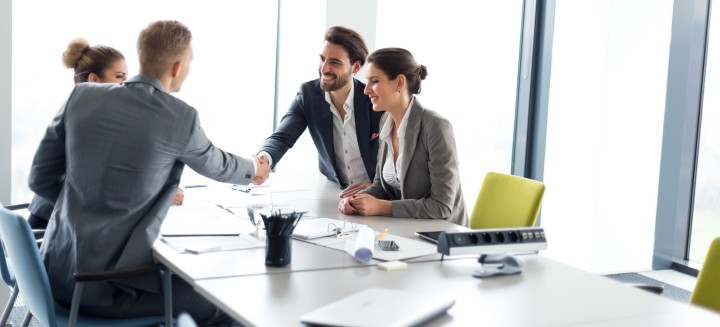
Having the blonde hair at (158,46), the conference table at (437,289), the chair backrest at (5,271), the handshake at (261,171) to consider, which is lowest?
the chair backrest at (5,271)

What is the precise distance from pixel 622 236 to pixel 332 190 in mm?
2506

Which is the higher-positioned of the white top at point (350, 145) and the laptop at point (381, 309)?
the white top at point (350, 145)

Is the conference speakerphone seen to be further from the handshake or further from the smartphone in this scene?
the handshake

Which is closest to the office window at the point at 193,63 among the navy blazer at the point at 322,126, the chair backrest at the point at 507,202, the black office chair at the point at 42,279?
the navy blazer at the point at 322,126

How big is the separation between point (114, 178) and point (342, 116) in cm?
190

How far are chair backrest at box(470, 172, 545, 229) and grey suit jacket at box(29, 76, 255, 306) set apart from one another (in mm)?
1538

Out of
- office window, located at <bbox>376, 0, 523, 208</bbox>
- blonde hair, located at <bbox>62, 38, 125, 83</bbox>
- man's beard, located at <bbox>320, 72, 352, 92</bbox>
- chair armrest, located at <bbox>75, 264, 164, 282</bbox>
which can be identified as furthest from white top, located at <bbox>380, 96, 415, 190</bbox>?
office window, located at <bbox>376, 0, 523, 208</bbox>

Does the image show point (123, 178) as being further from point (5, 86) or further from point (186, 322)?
point (5, 86)

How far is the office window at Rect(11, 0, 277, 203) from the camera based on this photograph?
460cm

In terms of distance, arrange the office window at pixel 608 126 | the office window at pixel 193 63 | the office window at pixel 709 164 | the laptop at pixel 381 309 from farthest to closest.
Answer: the office window at pixel 709 164, the office window at pixel 608 126, the office window at pixel 193 63, the laptop at pixel 381 309

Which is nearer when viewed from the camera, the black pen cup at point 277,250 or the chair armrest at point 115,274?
the black pen cup at point 277,250

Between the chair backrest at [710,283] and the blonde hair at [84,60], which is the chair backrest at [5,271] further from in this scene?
the chair backrest at [710,283]

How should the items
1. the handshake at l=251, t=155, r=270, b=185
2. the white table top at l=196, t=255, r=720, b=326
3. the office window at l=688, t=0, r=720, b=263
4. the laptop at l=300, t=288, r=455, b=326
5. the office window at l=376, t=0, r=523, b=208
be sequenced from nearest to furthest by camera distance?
the laptop at l=300, t=288, r=455, b=326 → the white table top at l=196, t=255, r=720, b=326 → the handshake at l=251, t=155, r=270, b=185 → the office window at l=688, t=0, r=720, b=263 → the office window at l=376, t=0, r=523, b=208

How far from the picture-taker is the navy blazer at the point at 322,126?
4320 mm
